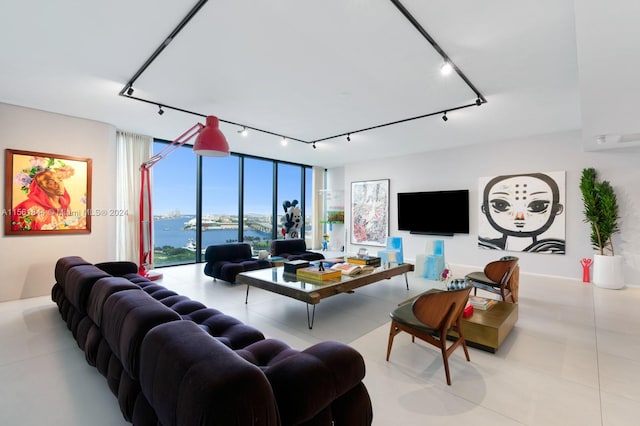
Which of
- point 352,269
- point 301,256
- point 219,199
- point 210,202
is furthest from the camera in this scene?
point 219,199

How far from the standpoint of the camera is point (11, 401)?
1976mm

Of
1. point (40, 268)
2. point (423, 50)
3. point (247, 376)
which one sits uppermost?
point (423, 50)

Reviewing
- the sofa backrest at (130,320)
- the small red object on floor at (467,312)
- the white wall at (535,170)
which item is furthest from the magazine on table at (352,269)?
the white wall at (535,170)

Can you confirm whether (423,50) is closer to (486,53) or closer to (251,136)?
(486,53)

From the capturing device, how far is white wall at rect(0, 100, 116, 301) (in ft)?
13.8

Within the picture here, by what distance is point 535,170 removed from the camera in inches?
233

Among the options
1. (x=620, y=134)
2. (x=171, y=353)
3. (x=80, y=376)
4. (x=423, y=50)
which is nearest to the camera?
(x=171, y=353)

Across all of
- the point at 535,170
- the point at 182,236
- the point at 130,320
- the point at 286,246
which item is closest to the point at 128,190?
the point at 182,236

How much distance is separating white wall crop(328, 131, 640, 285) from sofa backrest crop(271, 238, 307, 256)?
2900mm

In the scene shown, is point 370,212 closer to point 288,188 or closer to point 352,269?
point 288,188

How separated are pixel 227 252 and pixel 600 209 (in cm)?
677

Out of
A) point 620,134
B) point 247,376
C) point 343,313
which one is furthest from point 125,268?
point 620,134

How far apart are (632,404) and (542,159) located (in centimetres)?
509

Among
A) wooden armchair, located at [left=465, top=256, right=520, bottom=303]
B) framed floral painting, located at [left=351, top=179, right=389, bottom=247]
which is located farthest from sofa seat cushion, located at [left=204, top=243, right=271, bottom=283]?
framed floral painting, located at [left=351, top=179, right=389, bottom=247]
